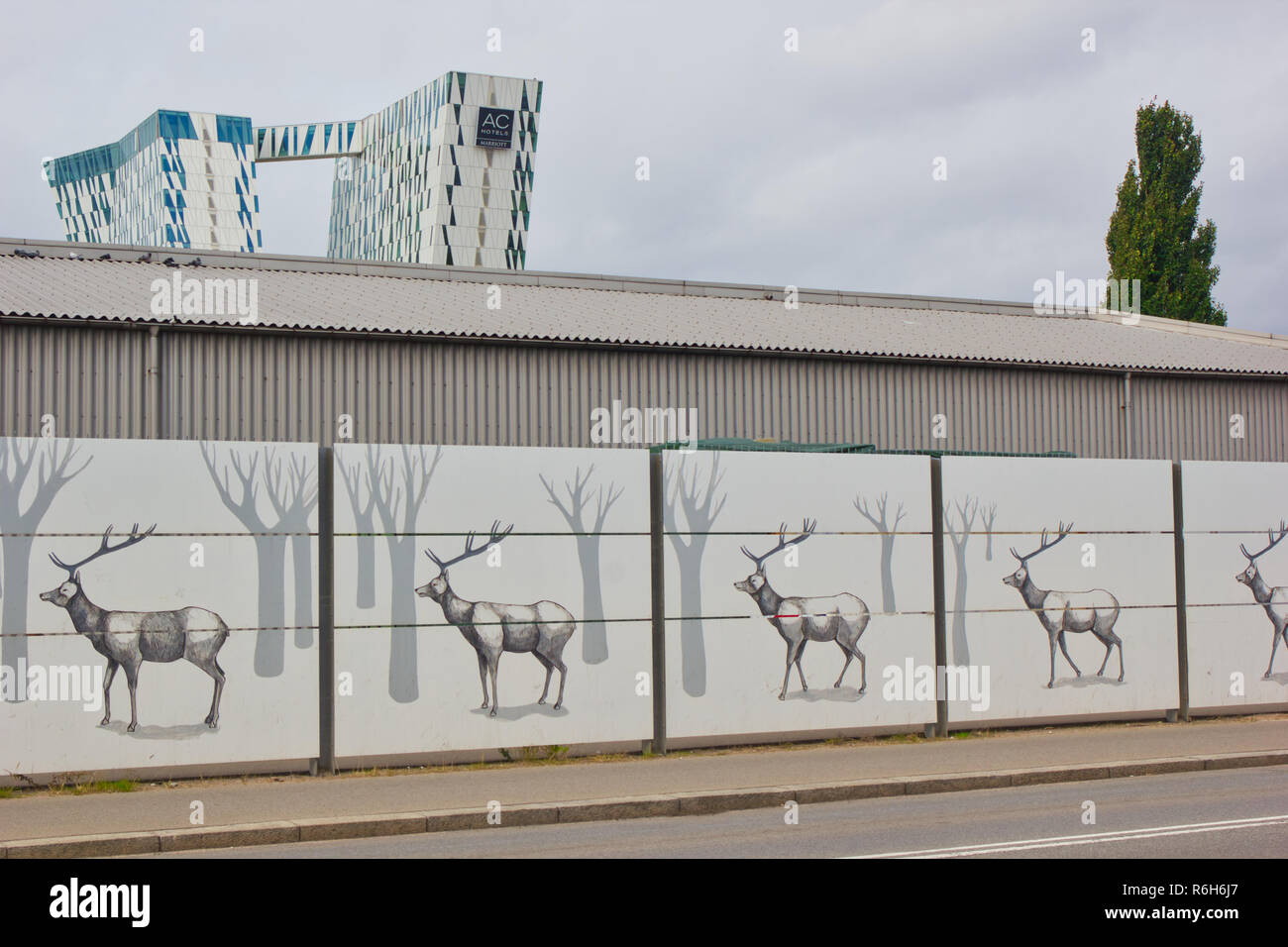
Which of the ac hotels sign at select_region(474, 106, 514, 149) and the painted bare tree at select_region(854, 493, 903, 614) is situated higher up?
the ac hotels sign at select_region(474, 106, 514, 149)

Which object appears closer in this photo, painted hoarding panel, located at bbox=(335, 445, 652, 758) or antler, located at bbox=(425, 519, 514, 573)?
painted hoarding panel, located at bbox=(335, 445, 652, 758)

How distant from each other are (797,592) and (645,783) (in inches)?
115

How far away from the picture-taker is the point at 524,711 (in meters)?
12.2

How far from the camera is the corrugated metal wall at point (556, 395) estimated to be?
62.6 ft

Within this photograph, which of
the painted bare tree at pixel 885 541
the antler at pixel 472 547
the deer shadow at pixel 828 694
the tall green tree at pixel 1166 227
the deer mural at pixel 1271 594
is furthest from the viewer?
the tall green tree at pixel 1166 227

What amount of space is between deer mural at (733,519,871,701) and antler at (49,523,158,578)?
5416 millimetres

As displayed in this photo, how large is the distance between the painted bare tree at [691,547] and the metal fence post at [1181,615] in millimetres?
5606

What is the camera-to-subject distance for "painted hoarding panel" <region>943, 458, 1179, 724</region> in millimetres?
13922
